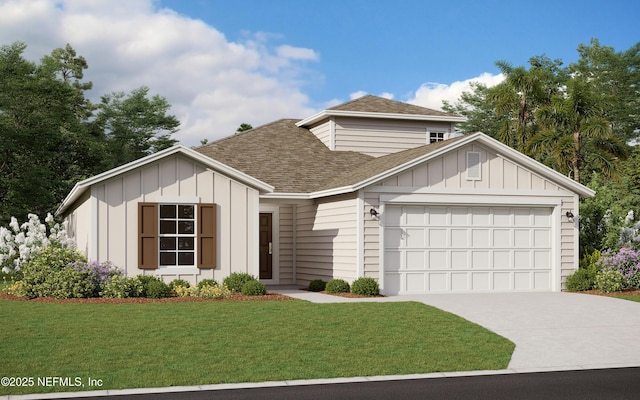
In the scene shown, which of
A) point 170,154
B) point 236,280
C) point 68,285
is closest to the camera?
point 68,285

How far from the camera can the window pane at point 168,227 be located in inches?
782

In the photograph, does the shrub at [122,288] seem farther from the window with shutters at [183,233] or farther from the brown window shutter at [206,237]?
the brown window shutter at [206,237]

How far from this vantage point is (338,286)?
20.4m

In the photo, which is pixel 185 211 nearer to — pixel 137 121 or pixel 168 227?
pixel 168 227

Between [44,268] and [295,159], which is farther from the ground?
[295,159]

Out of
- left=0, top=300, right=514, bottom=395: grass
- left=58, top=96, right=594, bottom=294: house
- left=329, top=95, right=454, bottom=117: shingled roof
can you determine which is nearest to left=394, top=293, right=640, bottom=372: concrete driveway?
left=0, top=300, right=514, bottom=395: grass

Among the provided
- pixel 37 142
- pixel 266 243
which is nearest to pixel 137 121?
pixel 37 142

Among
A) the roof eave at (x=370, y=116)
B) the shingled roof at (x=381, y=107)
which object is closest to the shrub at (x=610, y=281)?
the roof eave at (x=370, y=116)

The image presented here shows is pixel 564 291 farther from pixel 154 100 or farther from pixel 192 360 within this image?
pixel 154 100

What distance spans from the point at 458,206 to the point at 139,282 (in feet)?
28.4

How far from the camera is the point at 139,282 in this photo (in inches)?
724

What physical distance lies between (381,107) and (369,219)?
31.1 feet

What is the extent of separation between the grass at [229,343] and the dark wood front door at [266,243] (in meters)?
8.34

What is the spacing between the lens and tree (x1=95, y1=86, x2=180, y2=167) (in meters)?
50.9
